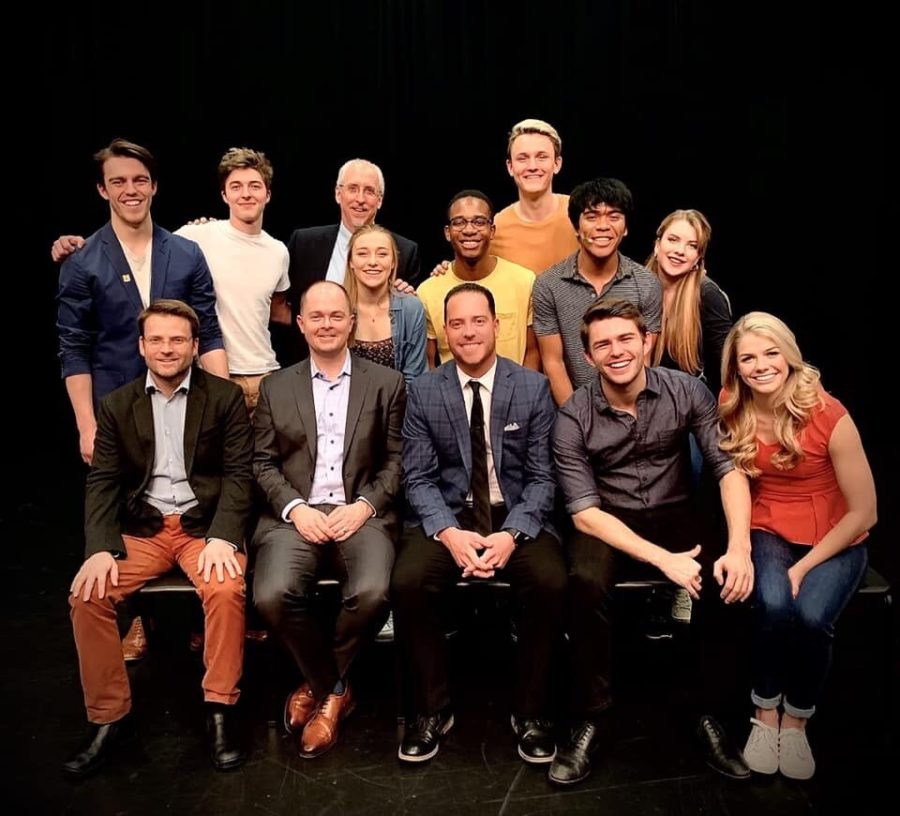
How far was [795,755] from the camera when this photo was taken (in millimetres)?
2338

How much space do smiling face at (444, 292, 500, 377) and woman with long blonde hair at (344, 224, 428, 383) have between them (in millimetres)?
424

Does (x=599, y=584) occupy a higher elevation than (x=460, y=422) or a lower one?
lower

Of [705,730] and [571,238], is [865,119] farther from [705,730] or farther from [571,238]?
[705,730]

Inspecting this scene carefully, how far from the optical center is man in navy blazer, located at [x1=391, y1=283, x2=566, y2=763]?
8.09 feet

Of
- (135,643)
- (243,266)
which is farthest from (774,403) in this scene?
(135,643)

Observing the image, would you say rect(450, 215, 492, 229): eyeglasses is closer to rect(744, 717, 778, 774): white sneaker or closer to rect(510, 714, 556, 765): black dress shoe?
rect(510, 714, 556, 765): black dress shoe

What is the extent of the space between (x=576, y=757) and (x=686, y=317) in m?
1.68

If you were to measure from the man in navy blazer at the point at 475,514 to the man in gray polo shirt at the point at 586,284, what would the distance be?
1.31ft

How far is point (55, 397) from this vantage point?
19.7 ft

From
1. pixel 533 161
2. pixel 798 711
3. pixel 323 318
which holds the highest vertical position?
pixel 533 161

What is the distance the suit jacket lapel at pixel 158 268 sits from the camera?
3.01 m

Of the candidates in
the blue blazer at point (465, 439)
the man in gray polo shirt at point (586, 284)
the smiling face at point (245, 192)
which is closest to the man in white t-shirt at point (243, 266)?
the smiling face at point (245, 192)

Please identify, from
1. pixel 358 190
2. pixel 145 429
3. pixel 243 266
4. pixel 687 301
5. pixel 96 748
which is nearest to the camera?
pixel 96 748

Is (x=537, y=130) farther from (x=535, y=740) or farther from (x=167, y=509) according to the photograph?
(x=535, y=740)
